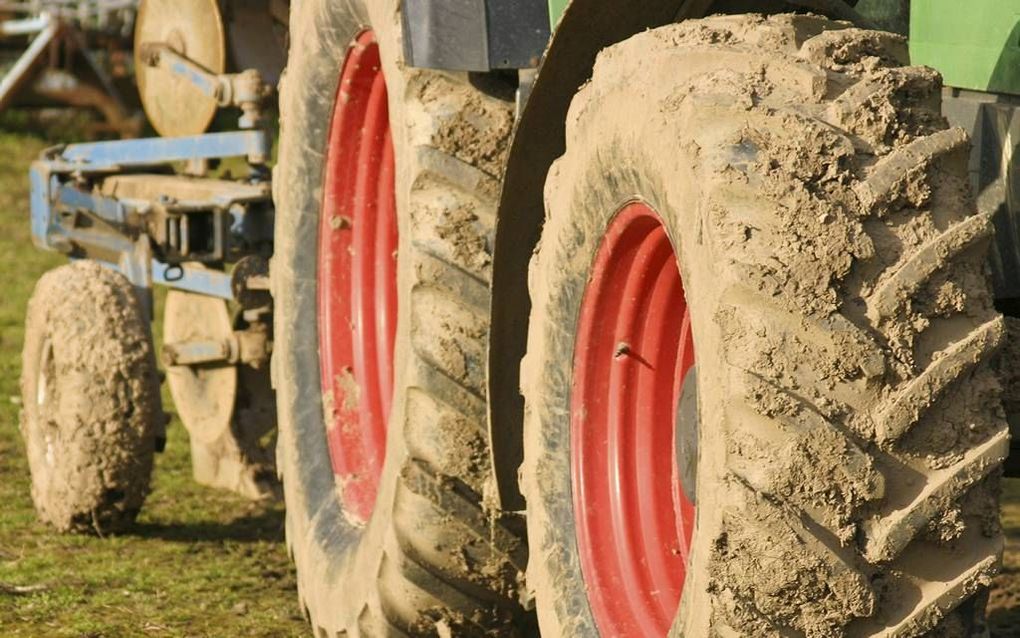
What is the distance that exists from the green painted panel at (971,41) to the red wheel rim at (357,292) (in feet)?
4.41

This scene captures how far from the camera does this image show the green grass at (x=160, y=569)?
397cm

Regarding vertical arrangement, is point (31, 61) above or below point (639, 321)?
below

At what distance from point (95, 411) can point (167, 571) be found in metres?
0.45

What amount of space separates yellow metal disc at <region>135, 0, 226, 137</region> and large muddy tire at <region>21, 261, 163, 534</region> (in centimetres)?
91

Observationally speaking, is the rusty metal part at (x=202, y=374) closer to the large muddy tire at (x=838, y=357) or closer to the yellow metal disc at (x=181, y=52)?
the yellow metal disc at (x=181, y=52)

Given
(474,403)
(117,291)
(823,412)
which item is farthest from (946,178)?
(117,291)

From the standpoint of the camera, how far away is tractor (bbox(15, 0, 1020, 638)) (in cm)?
189

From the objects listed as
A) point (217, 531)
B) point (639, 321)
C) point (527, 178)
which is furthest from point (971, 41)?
Answer: point (217, 531)

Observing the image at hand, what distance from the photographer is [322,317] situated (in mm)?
3785

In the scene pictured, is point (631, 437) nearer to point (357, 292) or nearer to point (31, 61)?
point (357, 292)

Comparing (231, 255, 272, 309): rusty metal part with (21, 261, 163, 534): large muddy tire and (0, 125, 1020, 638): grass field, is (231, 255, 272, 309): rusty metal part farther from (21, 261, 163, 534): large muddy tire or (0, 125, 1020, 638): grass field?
(0, 125, 1020, 638): grass field

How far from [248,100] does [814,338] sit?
3.41 m

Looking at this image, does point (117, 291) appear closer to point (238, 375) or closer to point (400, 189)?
point (238, 375)

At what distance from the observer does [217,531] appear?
191 inches
